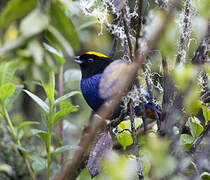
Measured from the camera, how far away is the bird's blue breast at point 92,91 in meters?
2.62

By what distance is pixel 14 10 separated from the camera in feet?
1.87

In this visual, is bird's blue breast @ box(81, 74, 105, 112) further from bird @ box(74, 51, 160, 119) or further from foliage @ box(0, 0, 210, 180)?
foliage @ box(0, 0, 210, 180)

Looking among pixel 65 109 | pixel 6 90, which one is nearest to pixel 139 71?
pixel 65 109

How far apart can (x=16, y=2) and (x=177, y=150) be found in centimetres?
61

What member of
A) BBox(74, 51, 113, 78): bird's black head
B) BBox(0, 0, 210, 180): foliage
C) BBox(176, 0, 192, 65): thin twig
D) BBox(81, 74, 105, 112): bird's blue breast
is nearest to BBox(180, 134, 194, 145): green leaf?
BBox(0, 0, 210, 180): foliage

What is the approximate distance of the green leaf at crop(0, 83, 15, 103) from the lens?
1372mm

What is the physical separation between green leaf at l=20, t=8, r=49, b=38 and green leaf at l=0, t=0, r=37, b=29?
12mm

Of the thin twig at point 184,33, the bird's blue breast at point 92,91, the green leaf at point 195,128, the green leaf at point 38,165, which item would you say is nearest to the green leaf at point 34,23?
the thin twig at point 184,33

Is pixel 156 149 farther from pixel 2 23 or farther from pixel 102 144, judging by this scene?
pixel 102 144

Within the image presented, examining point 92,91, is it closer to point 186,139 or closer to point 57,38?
point 186,139

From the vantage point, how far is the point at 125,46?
3.85 feet

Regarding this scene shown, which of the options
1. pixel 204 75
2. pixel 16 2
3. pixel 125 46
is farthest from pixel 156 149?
pixel 204 75

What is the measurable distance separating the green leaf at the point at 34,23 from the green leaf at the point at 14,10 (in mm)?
12

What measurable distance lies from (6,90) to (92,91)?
1.34 m
